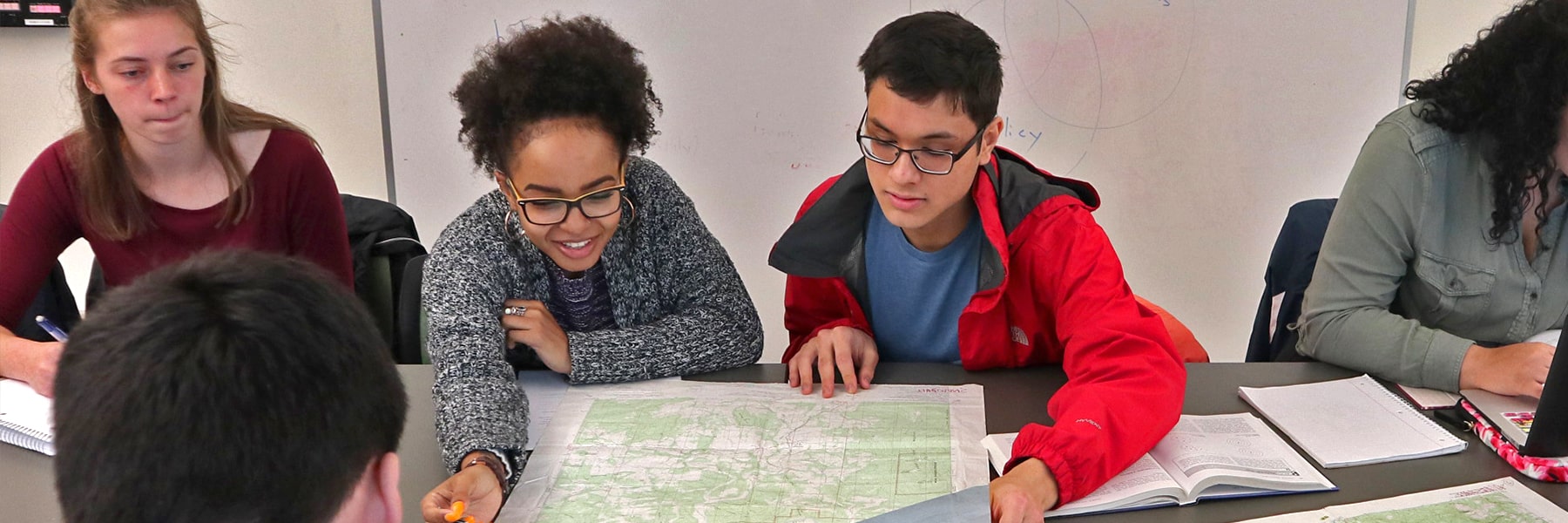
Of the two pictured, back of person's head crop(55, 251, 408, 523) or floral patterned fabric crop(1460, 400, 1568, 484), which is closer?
back of person's head crop(55, 251, 408, 523)

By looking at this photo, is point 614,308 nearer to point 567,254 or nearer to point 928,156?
point 567,254

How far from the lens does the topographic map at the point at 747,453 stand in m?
1.06

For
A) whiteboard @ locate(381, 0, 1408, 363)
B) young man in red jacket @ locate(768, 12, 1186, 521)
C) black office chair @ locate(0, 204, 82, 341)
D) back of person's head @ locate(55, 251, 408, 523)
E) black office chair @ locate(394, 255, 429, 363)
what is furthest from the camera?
whiteboard @ locate(381, 0, 1408, 363)

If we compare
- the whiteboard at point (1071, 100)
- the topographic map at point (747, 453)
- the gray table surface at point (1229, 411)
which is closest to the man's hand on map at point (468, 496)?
the topographic map at point (747, 453)

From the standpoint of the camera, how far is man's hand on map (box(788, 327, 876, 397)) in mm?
1382

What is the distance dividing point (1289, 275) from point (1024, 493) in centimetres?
103

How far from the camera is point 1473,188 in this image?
4.98 feet

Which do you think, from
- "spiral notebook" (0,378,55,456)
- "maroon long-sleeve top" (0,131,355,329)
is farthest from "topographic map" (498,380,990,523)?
"maroon long-sleeve top" (0,131,355,329)

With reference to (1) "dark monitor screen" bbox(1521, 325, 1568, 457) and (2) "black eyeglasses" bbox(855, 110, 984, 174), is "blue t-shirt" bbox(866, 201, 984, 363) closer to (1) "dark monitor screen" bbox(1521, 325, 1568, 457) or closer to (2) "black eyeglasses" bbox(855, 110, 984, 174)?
(2) "black eyeglasses" bbox(855, 110, 984, 174)

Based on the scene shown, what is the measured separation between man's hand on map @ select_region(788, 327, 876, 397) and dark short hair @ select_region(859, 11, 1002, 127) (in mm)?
336

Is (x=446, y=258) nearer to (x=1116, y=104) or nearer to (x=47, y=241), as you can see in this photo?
(x=47, y=241)

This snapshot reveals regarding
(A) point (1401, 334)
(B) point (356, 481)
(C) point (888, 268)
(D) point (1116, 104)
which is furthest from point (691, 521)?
(D) point (1116, 104)

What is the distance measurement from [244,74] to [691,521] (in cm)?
227

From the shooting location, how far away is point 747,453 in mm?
1176
